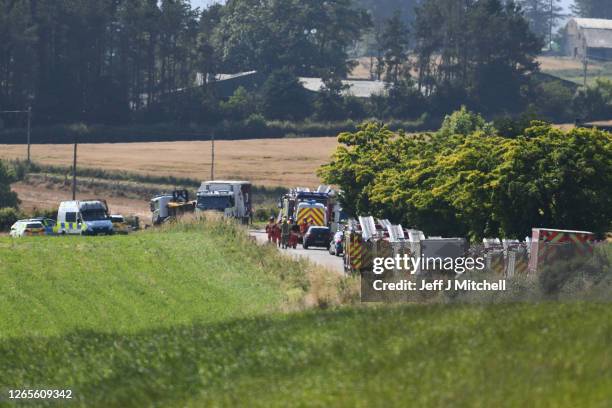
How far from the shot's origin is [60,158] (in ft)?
401

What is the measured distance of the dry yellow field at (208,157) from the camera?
118 meters

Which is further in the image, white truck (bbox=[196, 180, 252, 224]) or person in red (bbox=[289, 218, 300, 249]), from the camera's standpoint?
white truck (bbox=[196, 180, 252, 224])

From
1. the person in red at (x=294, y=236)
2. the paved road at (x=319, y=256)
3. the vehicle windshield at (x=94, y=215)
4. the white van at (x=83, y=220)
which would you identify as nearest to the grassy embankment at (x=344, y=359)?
the paved road at (x=319, y=256)

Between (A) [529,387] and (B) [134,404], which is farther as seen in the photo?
(B) [134,404]

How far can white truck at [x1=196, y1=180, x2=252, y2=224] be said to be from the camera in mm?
71875

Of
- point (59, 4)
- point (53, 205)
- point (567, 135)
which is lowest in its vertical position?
point (53, 205)

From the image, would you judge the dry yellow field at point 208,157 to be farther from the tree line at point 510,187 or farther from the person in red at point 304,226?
the tree line at point 510,187

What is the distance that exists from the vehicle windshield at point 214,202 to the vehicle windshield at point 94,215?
5151mm

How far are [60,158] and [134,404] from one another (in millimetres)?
105436

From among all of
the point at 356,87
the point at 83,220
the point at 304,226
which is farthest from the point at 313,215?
the point at 356,87

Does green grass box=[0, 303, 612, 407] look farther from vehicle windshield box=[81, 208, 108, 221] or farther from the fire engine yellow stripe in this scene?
the fire engine yellow stripe

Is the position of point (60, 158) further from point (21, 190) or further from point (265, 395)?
point (265, 395)

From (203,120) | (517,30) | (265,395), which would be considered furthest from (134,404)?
(517,30)

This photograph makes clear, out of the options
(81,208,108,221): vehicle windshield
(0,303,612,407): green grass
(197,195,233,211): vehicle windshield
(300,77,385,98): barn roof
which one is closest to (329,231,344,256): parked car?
(197,195,233,211): vehicle windshield
